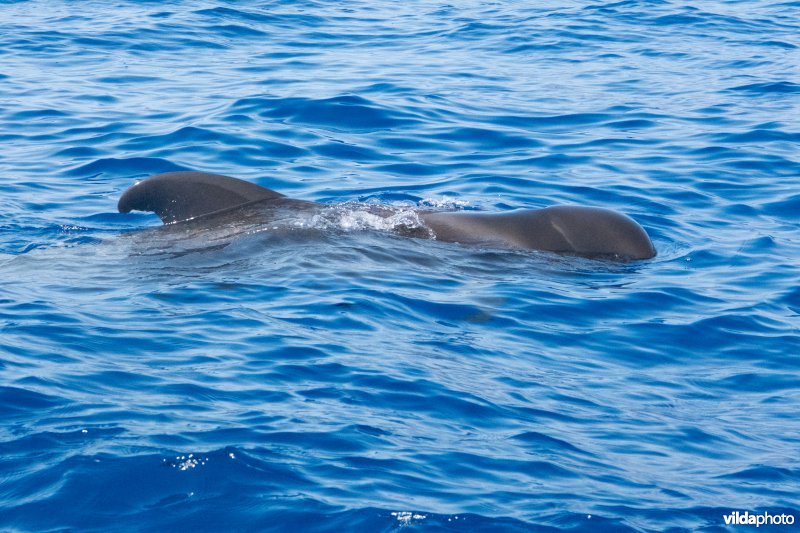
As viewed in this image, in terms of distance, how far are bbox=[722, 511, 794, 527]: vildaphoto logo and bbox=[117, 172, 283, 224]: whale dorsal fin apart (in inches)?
266

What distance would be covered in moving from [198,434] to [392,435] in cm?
120

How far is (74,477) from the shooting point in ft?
21.8

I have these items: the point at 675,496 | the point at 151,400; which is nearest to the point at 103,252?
the point at 151,400

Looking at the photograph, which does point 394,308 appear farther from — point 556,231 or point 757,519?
point 757,519

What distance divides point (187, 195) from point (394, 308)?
312 cm

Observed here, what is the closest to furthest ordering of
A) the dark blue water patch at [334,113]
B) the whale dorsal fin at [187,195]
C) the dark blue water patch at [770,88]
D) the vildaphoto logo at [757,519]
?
the vildaphoto logo at [757,519]
the whale dorsal fin at [187,195]
the dark blue water patch at [334,113]
the dark blue water patch at [770,88]

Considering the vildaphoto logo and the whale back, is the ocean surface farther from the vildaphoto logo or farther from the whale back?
the whale back

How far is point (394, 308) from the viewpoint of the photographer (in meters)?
9.89

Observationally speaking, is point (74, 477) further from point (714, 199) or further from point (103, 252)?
point (714, 199)

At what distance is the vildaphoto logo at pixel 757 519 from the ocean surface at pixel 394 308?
0.11 metres

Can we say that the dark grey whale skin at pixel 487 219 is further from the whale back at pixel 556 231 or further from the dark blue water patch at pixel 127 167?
the dark blue water patch at pixel 127 167

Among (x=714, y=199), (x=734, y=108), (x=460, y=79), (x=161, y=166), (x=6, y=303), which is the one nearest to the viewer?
(x=6, y=303)

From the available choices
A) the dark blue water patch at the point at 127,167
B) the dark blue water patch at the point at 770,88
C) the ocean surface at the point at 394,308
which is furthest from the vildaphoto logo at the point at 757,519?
the dark blue water patch at the point at 770,88

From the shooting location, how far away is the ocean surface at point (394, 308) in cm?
678
